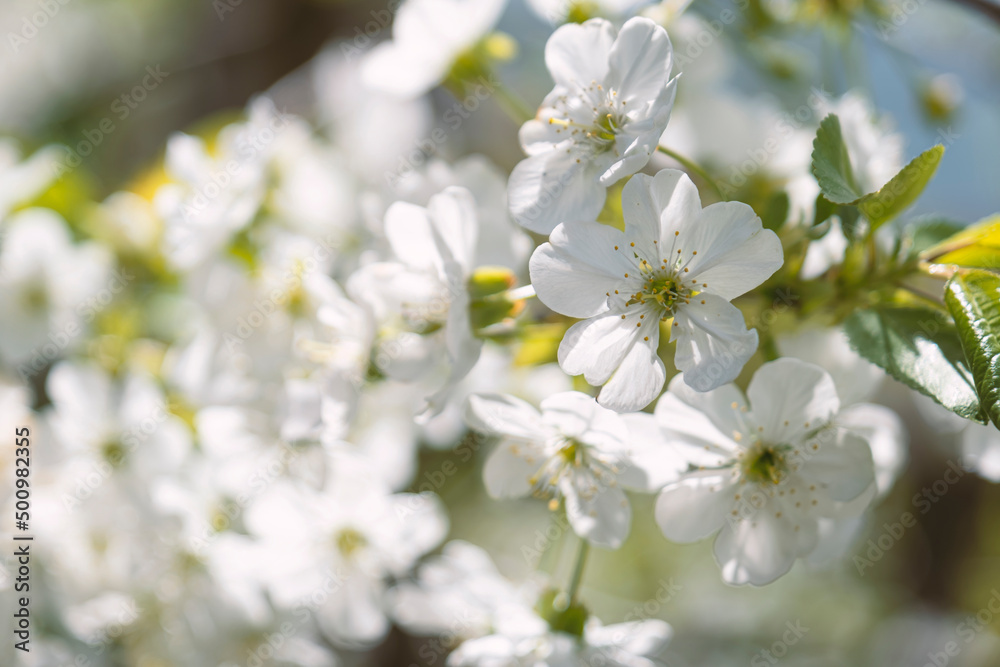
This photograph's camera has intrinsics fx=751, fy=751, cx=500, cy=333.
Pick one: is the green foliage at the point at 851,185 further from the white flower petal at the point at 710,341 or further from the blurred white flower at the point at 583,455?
the blurred white flower at the point at 583,455

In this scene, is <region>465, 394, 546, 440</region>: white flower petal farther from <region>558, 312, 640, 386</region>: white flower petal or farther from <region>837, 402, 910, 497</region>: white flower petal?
<region>837, 402, 910, 497</region>: white flower petal

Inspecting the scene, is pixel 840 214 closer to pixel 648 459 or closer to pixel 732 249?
pixel 732 249

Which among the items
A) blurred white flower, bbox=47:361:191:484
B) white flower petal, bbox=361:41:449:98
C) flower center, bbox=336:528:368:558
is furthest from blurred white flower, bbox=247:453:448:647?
white flower petal, bbox=361:41:449:98

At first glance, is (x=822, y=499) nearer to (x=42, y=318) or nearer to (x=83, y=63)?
(x=42, y=318)

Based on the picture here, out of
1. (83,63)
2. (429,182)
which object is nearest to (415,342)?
(429,182)

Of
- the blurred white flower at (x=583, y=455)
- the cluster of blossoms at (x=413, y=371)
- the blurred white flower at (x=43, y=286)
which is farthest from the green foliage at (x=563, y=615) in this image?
the blurred white flower at (x=43, y=286)

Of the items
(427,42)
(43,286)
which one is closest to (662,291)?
(427,42)
